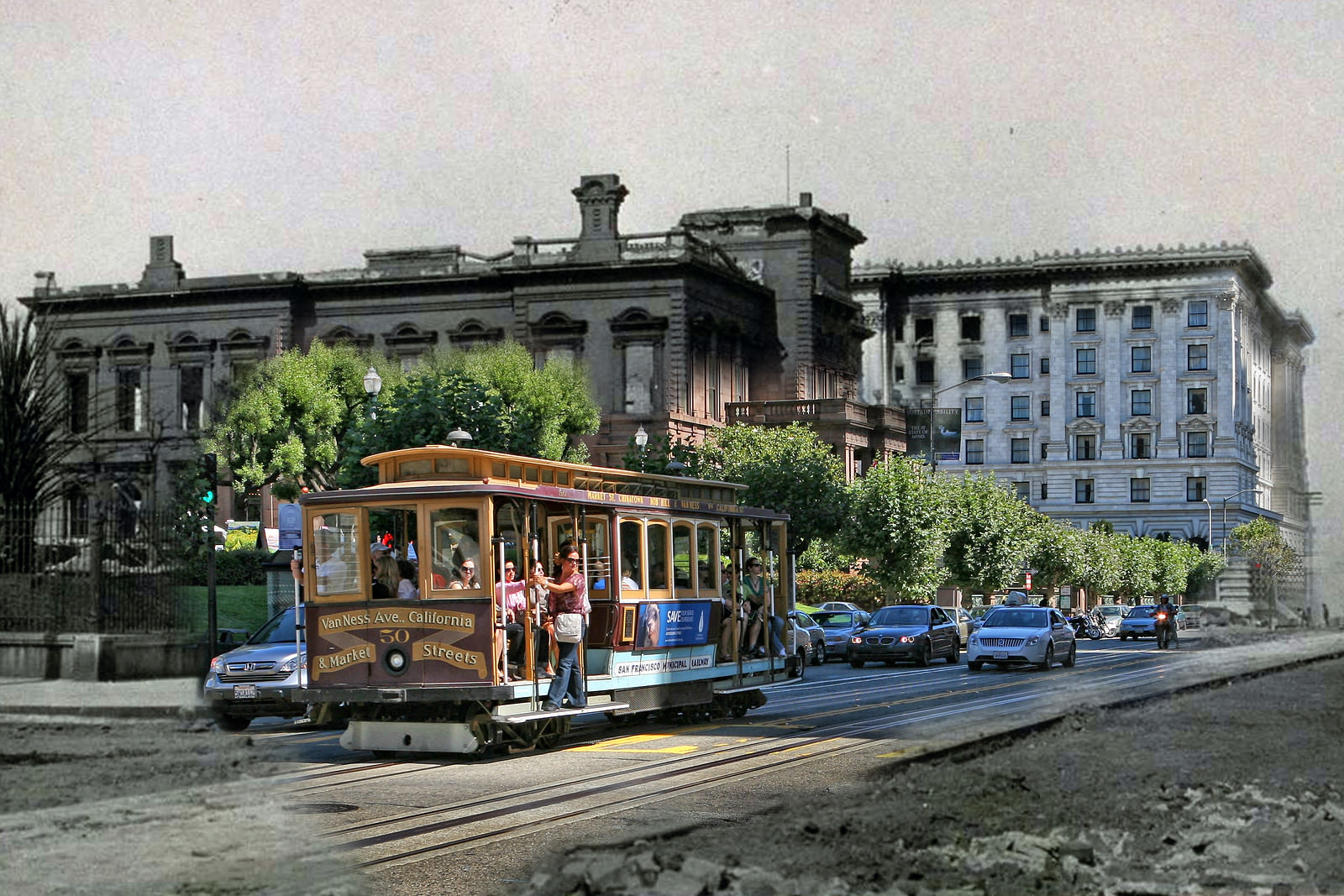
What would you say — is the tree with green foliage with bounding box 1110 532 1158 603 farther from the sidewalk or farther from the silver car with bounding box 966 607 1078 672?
the sidewalk

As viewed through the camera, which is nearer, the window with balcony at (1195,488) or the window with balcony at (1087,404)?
the window with balcony at (1195,488)

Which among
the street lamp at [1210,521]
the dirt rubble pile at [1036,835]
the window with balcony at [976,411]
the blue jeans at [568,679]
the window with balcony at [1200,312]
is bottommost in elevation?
the dirt rubble pile at [1036,835]

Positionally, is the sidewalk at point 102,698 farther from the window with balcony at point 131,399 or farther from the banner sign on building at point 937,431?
the window with balcony at point 131,399

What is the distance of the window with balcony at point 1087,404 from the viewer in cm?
13725

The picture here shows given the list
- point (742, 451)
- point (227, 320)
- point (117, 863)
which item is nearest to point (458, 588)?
point (117, 863)

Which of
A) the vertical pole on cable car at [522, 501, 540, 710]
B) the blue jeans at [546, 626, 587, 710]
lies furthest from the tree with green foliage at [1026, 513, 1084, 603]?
the vertical pole on cable car at [522, 501, 540, 710]

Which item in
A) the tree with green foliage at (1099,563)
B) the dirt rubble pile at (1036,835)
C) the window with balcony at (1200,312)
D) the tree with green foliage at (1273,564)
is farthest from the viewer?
the window with balcony at (1200,312)

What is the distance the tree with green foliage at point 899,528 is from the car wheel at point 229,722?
39.7 metres

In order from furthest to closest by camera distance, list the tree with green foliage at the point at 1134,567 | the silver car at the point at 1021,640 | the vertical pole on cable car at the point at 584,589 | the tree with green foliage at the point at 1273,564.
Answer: the tree with green foliage at the point at 1134,567
the tree with green foliage at the point at 1273,564
the silver car at the point at 1021,640
the vertical pole on cable car at the point at 584,589

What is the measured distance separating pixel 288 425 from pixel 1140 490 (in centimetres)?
8201

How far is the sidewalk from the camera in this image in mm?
22438

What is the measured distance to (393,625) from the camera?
18844 mm

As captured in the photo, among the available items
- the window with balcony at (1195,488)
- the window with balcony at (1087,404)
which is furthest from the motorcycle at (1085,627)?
the window with balcony at (1087,404)

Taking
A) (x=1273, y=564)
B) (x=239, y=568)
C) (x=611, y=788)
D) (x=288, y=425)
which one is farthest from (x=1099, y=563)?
(x=611, y=788)
